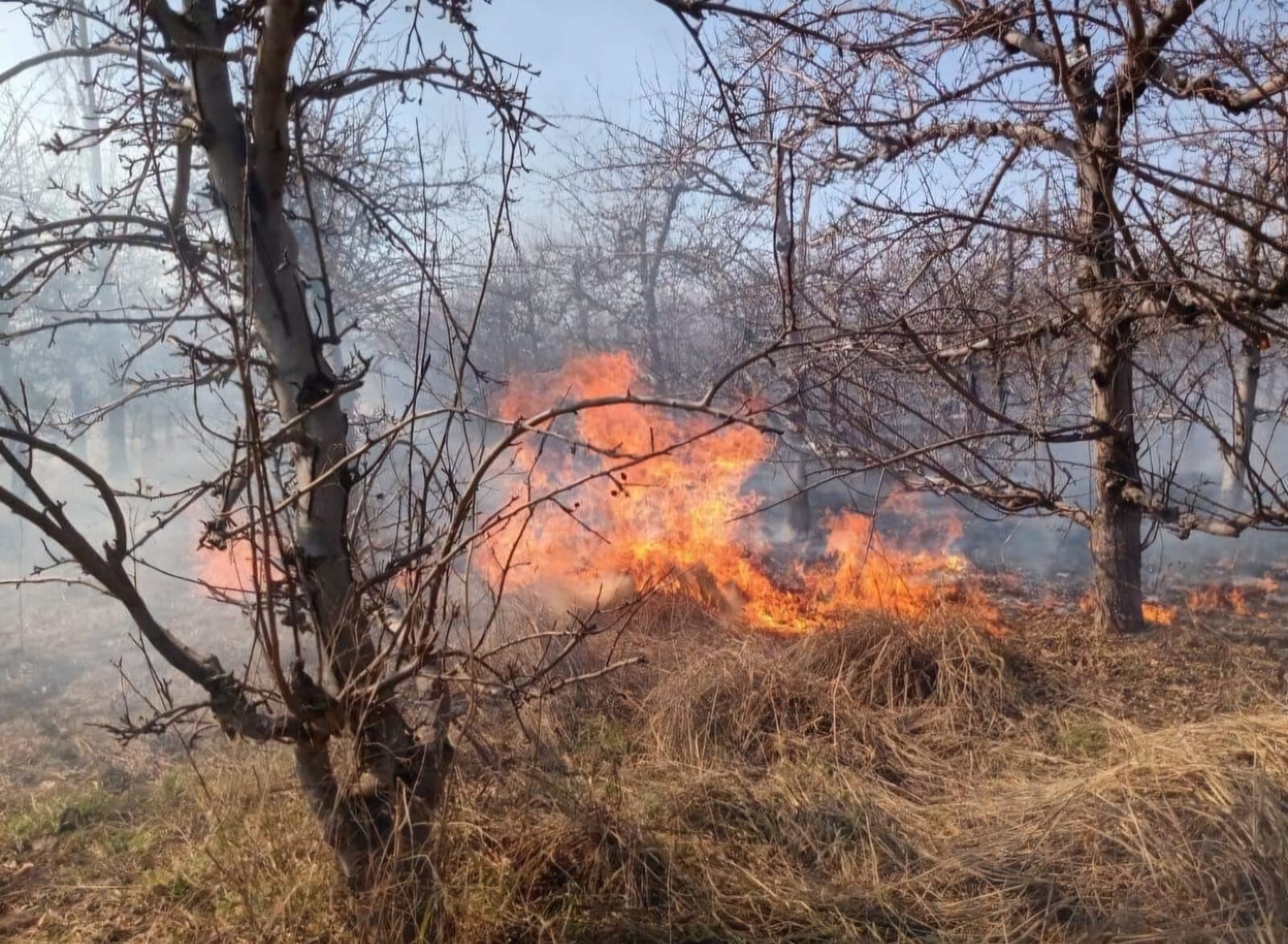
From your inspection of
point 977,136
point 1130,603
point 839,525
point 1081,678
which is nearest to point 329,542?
point 977,136

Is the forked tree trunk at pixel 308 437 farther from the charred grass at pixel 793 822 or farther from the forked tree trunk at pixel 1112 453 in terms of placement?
the forked tree trunk at pixel 1112 453

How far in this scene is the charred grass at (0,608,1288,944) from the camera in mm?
3248

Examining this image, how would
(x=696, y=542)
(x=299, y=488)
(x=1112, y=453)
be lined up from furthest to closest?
(x=696, y=542)
(x=1112, y=453)
(x=299, y=488)

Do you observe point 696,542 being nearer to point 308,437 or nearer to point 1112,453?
point 1112,453

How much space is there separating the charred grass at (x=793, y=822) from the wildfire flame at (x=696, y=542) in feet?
4.72

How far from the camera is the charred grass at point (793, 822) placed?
3.25 m

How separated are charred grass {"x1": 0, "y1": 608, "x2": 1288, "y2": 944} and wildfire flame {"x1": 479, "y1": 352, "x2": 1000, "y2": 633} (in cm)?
144

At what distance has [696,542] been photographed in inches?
435

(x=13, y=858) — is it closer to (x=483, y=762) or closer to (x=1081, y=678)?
(x=483, y=762)

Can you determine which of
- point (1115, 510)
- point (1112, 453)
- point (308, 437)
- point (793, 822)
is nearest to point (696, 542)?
point (1115, 510)

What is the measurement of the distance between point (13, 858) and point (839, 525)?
1162 centimetres

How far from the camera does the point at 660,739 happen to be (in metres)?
5.62

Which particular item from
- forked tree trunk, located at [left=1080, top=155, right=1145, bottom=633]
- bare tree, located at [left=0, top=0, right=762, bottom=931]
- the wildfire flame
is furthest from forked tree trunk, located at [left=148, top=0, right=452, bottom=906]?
forked tree trunk, located at [left=1080, top=155, right=1145, bottom=633]

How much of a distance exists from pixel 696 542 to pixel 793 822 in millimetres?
6762
